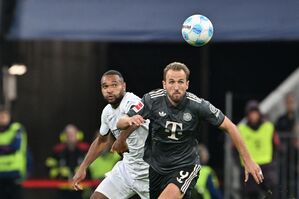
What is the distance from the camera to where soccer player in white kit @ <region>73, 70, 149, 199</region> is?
10281mm

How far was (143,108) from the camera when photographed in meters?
9.76

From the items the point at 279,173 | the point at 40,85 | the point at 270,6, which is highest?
the point at 270,6

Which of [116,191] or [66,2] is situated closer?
[116,191]

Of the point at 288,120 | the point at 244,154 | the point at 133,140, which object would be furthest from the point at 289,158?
the point at 244,154

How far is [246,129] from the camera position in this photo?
15188 millimetres

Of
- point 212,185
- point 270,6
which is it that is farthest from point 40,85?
point 212,185

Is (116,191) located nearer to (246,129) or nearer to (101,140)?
(101,140)

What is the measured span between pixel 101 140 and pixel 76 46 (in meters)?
8.25

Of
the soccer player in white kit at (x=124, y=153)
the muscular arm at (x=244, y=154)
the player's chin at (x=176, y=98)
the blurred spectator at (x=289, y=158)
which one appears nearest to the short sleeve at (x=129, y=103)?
the soccer player in white kit at (x=124, y=153)

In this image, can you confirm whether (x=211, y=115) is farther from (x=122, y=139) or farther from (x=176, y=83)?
(x=122, y=139)

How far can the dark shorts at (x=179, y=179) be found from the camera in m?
9.80

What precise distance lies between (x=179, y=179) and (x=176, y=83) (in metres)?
0.93

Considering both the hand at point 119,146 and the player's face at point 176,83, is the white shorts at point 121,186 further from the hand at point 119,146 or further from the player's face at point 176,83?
the player's face at point 176,83

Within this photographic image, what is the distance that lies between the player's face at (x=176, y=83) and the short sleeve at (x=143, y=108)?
243 mm
